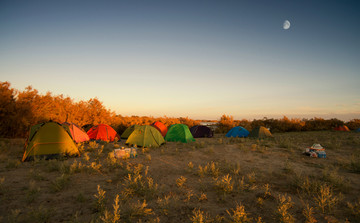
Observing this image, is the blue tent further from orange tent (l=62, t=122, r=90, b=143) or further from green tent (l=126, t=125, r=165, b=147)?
orange tent (l=62, t=122, r=90, b=143)

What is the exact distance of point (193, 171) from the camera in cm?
651

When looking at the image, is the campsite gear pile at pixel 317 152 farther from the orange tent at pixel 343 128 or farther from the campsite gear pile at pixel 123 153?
the orange tent at pixel 343 128

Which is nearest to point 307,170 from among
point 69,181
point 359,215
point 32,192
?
point 359,215

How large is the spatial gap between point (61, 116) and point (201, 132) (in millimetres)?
13664

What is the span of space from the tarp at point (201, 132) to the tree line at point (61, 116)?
5999 mm

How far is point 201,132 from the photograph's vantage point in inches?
720

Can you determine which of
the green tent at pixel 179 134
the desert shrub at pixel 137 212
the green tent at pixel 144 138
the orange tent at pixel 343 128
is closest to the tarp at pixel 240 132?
the green tent at pixel 179 134

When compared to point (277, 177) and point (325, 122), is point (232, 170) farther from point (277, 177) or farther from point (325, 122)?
point (325, 122)

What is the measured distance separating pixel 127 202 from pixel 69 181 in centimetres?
260

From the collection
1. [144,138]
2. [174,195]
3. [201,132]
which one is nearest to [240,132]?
[201,132]

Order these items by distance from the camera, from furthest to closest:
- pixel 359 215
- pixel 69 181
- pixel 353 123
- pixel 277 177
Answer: pixel 353 123 < pixel 277 177 < pixel 69 181 < pixel 359 215

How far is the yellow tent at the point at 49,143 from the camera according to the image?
754 cm

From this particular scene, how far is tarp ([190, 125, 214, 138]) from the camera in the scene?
18.1 metres

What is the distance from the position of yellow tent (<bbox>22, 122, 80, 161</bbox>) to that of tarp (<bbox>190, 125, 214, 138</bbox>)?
11887 millimetres
